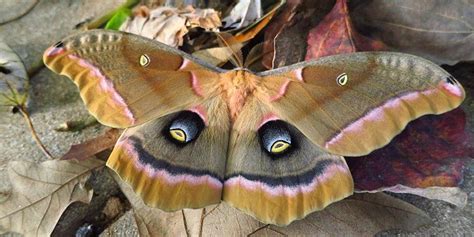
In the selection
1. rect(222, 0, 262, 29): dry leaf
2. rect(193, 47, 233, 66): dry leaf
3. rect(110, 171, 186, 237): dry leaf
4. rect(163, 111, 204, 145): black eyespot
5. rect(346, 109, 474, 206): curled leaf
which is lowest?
rect(110, 171, 186, 237): dry leaf

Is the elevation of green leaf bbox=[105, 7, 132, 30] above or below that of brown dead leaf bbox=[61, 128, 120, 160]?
above

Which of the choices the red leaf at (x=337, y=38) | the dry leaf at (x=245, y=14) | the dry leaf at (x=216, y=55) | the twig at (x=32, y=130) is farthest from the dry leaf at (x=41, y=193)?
the red leaf at (x=337, y=38)

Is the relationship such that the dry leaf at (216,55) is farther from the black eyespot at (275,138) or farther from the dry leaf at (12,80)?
the dry leaf at (12,80)

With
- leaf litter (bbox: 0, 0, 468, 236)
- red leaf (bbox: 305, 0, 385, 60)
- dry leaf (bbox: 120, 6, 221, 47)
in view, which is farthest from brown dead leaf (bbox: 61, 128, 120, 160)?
red leaf (bbox: 305, 0, 385, 60)

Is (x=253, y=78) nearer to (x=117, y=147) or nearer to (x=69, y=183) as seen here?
(x=117, y=147)

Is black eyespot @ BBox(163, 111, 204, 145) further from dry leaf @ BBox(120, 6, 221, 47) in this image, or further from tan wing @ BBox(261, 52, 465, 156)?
dry leaf @ BBox(120, 6, 221, 47)

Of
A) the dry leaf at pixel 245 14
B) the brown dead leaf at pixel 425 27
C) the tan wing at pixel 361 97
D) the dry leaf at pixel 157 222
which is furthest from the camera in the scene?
the dry leaf at pixel 245 14

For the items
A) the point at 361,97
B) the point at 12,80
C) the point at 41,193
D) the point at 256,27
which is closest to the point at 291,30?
Answer: the point at 256,27

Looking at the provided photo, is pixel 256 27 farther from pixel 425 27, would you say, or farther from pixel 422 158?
pixel 422 158
